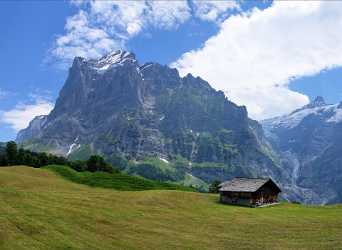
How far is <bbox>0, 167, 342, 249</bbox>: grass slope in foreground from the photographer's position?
4497 cm

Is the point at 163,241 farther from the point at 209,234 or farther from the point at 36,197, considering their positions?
the point at 36,197

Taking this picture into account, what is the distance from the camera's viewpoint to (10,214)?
48938 mm

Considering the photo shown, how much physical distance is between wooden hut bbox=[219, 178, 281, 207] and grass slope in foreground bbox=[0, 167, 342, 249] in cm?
1438

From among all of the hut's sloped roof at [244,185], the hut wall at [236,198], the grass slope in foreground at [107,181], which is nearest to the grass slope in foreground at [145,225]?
the hut wall at [236,198]

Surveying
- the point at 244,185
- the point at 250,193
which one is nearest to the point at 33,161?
the point at 244,185

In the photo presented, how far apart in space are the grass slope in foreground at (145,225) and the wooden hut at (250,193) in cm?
1438

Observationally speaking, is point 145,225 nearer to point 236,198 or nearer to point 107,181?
point 236,198

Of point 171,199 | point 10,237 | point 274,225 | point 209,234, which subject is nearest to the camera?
point 10,237

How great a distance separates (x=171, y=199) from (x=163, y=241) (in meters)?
34.4

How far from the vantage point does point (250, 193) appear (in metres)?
91.8

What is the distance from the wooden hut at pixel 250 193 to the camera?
92438 millimetres

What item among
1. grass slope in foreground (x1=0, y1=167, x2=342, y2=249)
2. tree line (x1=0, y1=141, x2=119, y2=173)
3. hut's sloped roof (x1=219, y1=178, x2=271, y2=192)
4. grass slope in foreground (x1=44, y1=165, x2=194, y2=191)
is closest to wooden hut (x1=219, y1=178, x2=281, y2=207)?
hut's sloped roof (x1=219, y1=178, x2=271, y2=192)

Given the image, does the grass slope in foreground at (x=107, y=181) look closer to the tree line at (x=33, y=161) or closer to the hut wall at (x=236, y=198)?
the hut wall at (x=236, y=198)

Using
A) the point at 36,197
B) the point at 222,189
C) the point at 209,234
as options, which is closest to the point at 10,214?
the point at 36,197
